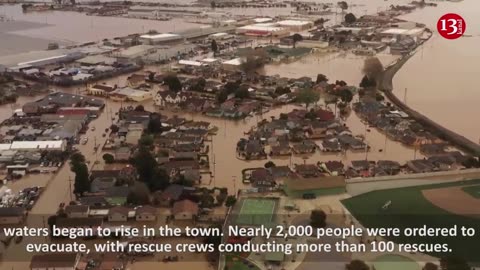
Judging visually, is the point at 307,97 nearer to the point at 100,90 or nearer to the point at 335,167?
the point at 335,167

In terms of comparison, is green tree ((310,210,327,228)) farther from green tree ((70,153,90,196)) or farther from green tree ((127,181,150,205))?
green tree ((70,153,90,196))

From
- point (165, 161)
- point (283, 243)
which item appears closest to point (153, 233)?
point (283, 243)

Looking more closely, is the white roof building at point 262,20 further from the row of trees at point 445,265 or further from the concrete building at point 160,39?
the row of trees at point 445,265

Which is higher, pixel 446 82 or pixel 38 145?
pixel 446 82

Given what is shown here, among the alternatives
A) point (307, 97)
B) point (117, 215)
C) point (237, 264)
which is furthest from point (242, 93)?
point (237, 264)

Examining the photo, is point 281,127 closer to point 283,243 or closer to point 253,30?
point 283,243

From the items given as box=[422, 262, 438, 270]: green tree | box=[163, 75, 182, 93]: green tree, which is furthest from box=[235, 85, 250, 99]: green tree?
box=[422, 262, 438, 270]: green tree
